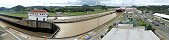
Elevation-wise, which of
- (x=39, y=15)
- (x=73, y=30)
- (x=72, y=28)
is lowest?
(x=72, y=28)

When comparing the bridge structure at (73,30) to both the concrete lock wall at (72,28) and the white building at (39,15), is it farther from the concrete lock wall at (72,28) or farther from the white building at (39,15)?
the white building at (39,15)

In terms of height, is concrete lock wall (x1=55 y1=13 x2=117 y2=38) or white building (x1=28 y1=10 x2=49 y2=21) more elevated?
white building (x1=28 y1=10 x2=49 y2=21)

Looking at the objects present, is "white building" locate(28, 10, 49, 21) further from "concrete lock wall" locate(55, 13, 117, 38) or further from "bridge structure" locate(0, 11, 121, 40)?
"concrete lock wall" locate(55, 13, 117, 38)

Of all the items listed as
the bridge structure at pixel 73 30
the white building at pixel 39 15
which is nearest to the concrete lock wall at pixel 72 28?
the bridge structure at pixel 73 30

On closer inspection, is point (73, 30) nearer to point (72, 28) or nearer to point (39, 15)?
point (72, 28)

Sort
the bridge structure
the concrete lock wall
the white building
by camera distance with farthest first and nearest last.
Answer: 1. the white building
2. the concrete lock wall
3. the bridge structure

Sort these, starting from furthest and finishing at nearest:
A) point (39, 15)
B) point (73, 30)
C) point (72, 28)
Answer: point (39, 15) < point (72, 28) < point (73, 30)

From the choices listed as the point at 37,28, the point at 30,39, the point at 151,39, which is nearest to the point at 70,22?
the point at 37,28

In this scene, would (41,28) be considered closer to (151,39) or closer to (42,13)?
(42,13)

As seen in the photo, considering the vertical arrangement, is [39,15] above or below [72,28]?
above

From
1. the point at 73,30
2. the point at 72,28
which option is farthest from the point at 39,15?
the point at 73,30

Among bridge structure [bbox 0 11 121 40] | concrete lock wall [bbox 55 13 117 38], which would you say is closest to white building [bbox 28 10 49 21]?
bridge structure [bbox 0 11 121 40]
